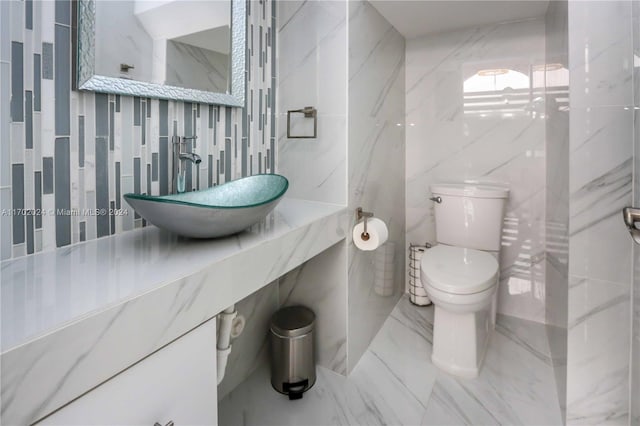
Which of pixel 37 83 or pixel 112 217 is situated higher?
pixel 37 83

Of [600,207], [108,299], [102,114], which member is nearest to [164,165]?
[102,114]

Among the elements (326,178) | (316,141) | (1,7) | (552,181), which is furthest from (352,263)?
(1,7)

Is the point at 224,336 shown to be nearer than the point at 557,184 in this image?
Yes

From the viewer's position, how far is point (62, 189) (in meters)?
1.02

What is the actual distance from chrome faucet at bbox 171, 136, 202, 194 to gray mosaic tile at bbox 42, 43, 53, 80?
0.41 meters

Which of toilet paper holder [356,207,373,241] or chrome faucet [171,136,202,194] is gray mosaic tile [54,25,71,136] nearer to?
chrome faucet [171,136,202,194]

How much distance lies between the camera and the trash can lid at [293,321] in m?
1.62

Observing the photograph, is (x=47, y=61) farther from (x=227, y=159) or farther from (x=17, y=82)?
(x=227, y=159)

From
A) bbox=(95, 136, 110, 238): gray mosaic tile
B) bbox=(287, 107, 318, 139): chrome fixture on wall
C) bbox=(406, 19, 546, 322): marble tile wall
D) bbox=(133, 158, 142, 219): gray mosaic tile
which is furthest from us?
bbox=(406, 19, 546, 322): marble tile wall

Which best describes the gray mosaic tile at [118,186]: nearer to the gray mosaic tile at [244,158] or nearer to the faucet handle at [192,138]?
the faucet handle at [192,138]

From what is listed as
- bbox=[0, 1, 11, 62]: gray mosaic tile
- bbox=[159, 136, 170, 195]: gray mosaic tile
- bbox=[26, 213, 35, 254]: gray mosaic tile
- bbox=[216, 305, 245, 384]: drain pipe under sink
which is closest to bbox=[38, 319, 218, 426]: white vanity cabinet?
bbox=[216, 305, 245, 384]: drain pipe under sink

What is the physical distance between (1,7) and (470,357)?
83.7 inches

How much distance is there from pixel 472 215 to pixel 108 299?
188 centimetres

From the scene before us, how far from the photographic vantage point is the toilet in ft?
5.32
